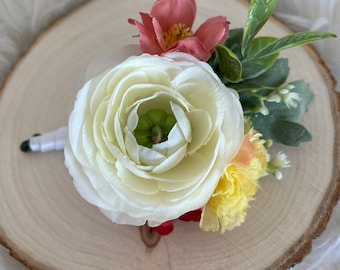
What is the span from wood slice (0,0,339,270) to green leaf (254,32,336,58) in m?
0.18

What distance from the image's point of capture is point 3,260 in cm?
83

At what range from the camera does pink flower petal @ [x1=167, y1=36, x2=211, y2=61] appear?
727 millimetres

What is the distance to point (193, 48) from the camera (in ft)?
2.42

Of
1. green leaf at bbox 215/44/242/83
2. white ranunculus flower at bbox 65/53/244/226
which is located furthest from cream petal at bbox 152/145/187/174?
green leaf at bbox 215/44/242/83

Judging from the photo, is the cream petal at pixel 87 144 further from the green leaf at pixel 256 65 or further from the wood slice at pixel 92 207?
the green leaf at pixel 256 65

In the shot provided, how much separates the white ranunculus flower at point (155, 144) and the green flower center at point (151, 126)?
0.07 feet

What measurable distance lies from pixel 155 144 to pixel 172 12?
0.71ft

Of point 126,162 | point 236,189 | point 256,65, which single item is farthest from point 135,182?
point 256,65

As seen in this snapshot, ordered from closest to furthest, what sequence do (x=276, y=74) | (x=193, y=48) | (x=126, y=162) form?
1. (x=126, y=162)
2. (x=193, y=48)
3. (x=276, y=74)

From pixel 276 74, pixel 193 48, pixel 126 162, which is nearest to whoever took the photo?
pixel 126 162

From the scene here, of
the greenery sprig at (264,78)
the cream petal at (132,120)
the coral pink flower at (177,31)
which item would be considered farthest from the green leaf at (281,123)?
the cream petal at (132,120)

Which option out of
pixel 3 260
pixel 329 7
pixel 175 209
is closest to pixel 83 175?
pixel 175 209

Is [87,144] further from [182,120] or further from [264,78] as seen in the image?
[264,78]

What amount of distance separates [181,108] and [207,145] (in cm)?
5
